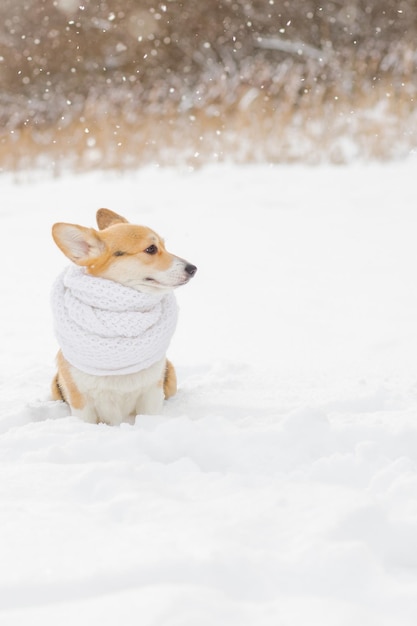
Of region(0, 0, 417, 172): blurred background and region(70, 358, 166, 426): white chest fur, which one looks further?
region(0, 0, 417, 172): blurred background

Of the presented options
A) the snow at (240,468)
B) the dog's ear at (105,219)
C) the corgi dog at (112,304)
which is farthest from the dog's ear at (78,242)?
the snow at (240,468)

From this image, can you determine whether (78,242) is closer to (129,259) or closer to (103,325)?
(129,259)

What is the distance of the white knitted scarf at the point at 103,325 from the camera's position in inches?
106

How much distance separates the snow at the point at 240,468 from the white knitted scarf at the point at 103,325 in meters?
0.26

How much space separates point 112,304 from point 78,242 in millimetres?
271

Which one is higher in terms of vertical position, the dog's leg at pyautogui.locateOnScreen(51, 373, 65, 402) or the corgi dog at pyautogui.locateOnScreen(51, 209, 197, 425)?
the corgi dog at pyautogui.locateOnScreen(51, 209, 197, 425)

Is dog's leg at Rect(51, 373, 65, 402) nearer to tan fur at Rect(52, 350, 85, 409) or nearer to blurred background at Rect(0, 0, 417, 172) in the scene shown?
tan fur at Rect(52, 350, 85, 409)

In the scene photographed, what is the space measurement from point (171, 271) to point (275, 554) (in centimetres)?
125

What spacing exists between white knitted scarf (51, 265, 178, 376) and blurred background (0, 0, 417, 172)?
5.00m

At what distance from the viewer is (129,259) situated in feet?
8.86

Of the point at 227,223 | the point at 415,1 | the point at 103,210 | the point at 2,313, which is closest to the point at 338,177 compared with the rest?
the point at 227,223

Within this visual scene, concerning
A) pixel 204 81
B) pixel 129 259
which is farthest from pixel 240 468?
pixel 204 81

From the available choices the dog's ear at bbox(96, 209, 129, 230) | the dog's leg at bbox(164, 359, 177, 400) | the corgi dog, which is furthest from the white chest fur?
the dog's ear at bbox(96, 209, 129, 230)

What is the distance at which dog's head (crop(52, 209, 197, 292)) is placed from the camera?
2.69 m
